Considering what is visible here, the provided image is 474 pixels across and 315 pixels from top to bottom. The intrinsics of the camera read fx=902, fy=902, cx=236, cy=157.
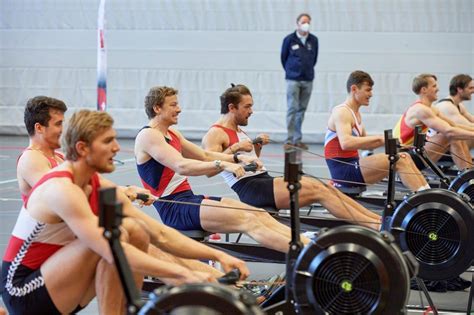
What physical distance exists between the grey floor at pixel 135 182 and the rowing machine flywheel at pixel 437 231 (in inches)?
11.2

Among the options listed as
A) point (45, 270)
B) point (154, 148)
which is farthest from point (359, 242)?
point (154, 148)

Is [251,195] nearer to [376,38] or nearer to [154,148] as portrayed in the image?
[154,148]

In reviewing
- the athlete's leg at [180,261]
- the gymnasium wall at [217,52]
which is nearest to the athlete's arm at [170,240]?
the athlete's leg at [180,261]

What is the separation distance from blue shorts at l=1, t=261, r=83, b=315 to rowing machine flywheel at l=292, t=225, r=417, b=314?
0.85 metres

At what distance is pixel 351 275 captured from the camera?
10.8 feet

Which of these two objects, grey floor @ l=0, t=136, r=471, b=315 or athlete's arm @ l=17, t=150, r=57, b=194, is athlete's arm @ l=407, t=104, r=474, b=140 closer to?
grey floor @ l=0, t=136, r=471, b=315

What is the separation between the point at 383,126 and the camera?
1200 cm

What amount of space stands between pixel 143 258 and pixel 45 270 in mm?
440

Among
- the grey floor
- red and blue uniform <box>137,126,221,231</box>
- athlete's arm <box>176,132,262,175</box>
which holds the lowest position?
the grey floor

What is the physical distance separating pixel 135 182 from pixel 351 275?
5.04 m

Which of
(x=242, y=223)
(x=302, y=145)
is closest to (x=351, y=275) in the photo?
(x=242, y=223)

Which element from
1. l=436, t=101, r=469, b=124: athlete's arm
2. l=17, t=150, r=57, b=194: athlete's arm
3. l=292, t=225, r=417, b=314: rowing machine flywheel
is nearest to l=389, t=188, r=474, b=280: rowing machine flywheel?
l=292, t=225, r=417, b=314: rowing machine flywheel

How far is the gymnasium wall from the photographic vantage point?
12.0 meters

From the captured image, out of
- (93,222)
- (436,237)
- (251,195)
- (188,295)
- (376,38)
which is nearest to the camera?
(188,295)
